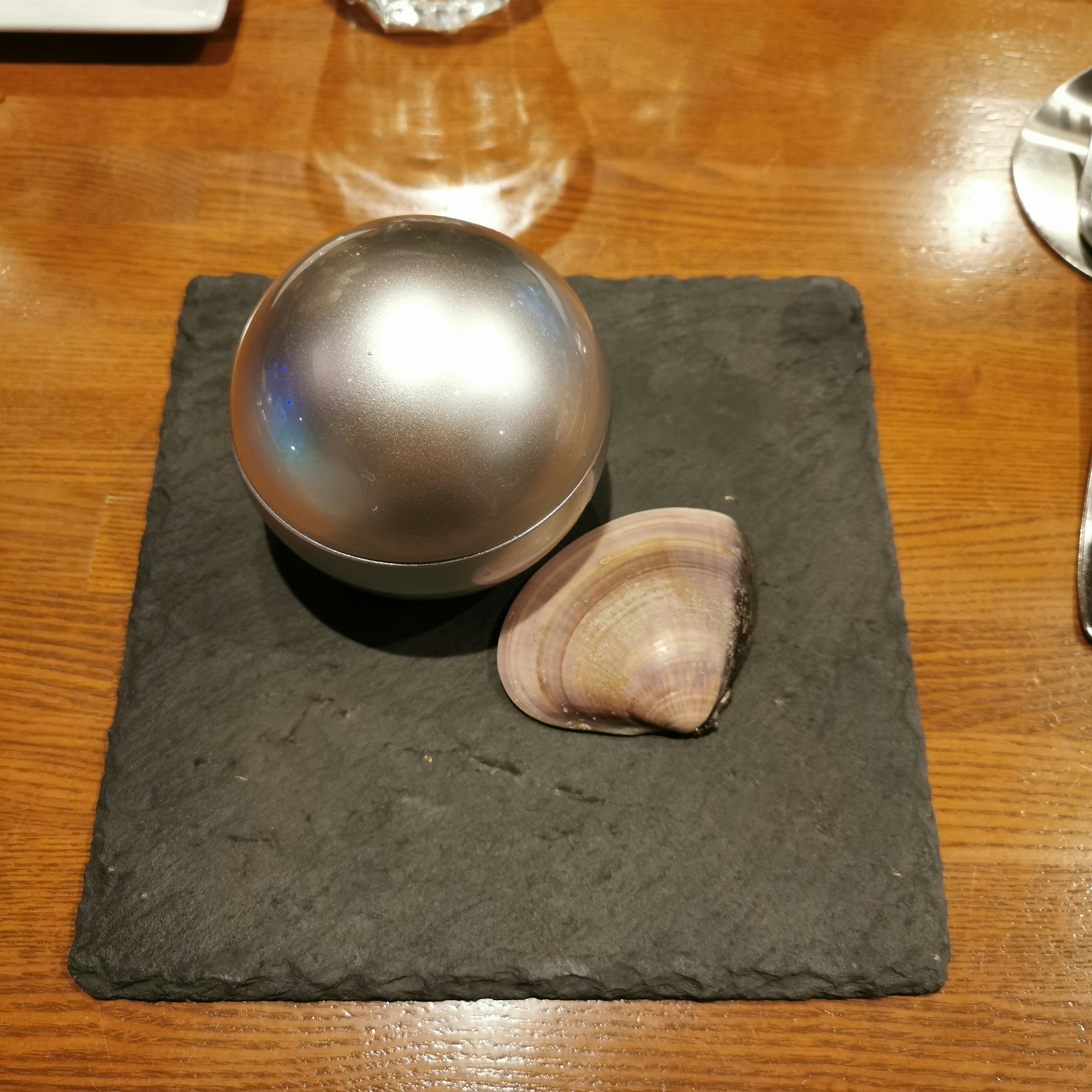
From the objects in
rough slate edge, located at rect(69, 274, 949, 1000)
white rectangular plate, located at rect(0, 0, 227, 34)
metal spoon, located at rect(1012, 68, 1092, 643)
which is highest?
white rectangular plate, located at rect(0, 0, 227, 34)

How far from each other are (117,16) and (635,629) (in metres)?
0.55

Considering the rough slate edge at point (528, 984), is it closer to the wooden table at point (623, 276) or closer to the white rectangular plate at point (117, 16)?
the wooden table at point (623, 276)

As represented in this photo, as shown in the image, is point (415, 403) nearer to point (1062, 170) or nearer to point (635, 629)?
point (635, 629)

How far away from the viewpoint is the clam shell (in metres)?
0.45

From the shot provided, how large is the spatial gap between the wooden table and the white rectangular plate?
33mm

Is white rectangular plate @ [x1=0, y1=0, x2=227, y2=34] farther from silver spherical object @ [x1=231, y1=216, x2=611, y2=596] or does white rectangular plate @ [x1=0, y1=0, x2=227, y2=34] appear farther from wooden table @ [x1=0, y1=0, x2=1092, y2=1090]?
silver spherical object @ [x1=231, y1=216, x2=611, y2=596]

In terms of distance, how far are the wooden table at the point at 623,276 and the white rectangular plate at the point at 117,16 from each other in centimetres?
3

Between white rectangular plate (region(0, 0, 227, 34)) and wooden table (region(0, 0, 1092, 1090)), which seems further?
white rectangular plate (region(0, 0, 227, 34))

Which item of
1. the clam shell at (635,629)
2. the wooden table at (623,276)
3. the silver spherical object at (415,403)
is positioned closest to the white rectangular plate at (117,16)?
the wooden table at (623,276)

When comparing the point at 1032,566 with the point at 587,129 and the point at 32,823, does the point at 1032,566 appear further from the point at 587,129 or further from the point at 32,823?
the point at 32,823

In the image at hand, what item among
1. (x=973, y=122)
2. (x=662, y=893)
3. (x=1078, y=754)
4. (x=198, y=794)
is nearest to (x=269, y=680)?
(x=198, y=794)

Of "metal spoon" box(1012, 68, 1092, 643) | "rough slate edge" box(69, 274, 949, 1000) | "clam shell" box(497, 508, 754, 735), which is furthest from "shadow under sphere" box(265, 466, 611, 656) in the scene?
"metal spoon" box(1012, 68, 1092, 643)

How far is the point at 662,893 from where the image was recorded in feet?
1.39

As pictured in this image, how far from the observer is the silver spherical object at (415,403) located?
1.17ft
